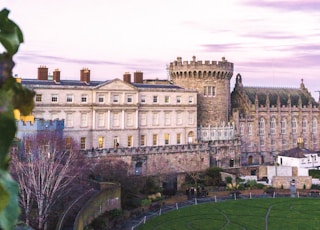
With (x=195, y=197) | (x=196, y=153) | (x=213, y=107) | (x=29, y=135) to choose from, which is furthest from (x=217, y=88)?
(x=29, y=135)

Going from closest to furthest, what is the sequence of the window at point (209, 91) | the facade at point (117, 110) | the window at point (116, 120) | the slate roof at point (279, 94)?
the facade at point (117, 110), the window at point (116, 120), the window at point (209, 91), the slate roof at point (279, 94)

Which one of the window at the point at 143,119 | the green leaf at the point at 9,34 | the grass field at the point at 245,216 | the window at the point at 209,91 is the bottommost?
the grass field at the point at 245,216

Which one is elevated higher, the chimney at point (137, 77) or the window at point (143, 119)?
the chimney at point (137, 77)

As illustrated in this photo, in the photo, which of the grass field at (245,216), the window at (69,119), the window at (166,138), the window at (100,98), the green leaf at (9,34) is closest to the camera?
the green leaf at (9,34)

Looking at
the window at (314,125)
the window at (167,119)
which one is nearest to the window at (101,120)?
the window at (167,119)

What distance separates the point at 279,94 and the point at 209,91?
1580 centimetres

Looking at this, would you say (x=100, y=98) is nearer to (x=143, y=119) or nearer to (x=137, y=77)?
(x=143, y=119)

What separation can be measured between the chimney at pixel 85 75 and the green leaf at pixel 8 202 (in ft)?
182

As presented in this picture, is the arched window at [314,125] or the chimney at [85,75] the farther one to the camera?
A: the arched window at [314,125]

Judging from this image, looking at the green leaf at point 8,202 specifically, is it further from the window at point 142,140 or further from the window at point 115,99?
the window at point 142,140

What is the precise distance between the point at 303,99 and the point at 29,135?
5212cm

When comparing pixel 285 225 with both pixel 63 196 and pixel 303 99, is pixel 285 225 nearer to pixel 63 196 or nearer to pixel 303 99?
pixel 63 196

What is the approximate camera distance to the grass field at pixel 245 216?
1356 inches

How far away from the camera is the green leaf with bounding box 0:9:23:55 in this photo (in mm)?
1610
